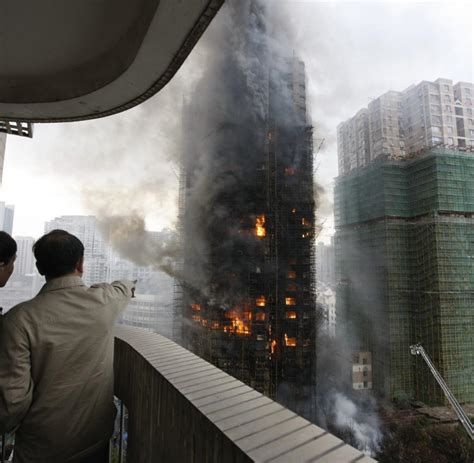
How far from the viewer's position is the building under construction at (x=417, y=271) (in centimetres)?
1956

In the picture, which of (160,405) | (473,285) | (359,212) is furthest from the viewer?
(359,212)

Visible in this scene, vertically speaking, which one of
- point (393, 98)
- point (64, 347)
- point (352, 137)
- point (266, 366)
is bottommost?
point (266, 366)

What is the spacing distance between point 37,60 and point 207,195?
60.0 feet

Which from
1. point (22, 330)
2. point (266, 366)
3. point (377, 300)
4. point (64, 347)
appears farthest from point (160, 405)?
point (377, 300)

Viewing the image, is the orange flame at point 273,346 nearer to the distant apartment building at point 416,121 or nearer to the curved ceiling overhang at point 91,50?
the distant apartment building at point 416,121

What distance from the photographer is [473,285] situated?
64.9 feet

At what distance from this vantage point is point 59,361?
1.08 m

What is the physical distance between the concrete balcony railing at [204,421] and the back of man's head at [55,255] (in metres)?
0.69

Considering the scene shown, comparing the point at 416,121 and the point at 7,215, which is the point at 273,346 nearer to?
the point at 7,215

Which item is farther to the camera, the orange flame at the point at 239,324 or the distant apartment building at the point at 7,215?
the orange flame at the point at 239,324

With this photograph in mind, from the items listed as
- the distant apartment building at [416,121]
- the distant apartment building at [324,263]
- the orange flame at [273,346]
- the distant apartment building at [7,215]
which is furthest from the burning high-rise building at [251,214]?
the distant apartment building at [324,263]

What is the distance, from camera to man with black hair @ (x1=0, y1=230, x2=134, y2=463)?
3.25ft

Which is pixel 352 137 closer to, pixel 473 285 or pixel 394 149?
pixel 394 149

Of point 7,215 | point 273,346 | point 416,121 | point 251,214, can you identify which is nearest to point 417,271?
point 273,346
